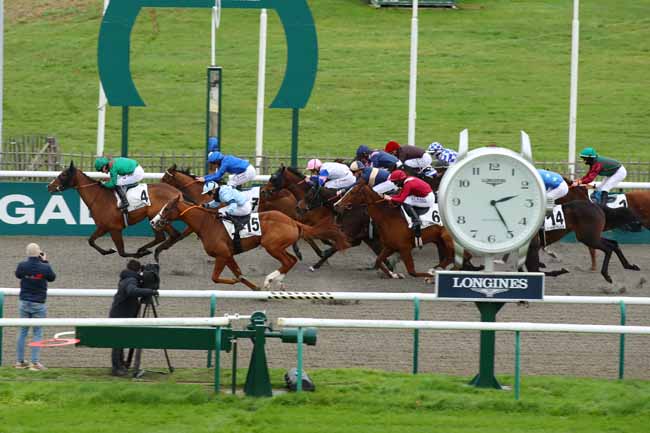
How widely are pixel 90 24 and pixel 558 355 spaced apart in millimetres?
33812

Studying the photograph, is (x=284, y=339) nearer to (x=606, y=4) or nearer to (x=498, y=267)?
(x=498, y=267)

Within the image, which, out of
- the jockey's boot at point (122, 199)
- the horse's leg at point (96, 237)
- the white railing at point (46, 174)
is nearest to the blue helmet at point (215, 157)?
the white railing at point (46, 174)

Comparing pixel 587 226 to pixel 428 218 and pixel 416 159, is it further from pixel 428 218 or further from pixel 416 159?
pixel 416 159

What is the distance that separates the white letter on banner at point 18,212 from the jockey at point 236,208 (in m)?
4.33

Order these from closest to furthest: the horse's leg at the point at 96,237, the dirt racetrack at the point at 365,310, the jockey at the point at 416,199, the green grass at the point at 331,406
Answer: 1. the green grass at the point at 331,406
2. the dirt racetrack at the point at 365,310
3. the jockey at the point at 416,199
4. the horse's leg at the point at 96,237

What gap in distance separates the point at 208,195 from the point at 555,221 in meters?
4.68

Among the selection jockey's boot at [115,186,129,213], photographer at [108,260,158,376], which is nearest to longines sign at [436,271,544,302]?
photographer at [108,260,158,376]

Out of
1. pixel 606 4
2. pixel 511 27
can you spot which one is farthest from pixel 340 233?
pixel 606 4

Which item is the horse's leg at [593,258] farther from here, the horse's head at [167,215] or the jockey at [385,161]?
the horse's head at [167,215]

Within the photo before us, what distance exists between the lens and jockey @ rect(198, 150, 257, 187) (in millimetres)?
16938

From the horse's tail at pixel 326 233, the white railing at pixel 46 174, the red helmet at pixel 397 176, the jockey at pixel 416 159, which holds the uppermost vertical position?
the jockey at pixel 416 159

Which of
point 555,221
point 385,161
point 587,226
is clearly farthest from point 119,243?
point 587,226

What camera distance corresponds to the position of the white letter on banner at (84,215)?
61.6 feet

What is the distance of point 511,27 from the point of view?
4375cm
